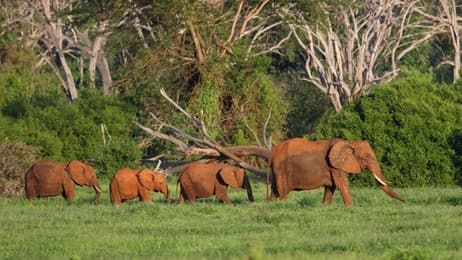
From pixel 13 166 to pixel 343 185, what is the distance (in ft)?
28.6

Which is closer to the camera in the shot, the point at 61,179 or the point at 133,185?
the point at 133,185

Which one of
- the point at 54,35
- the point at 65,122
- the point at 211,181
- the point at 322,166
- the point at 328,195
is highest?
the point at 54,35

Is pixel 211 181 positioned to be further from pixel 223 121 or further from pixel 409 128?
pixel 223 121

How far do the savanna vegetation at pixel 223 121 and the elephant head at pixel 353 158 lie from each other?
0.59 m

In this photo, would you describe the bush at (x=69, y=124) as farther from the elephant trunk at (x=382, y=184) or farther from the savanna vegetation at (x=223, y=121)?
the elephant trunk at (x=382, y=184)

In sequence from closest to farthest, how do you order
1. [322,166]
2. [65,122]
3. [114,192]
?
1. [322,166]
2. [114,192]
3. [65,122]

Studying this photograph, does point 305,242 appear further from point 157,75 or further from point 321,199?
point 157,75

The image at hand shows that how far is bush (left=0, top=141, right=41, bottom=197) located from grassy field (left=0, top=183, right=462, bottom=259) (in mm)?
4324

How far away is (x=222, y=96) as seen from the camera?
33.9 metres

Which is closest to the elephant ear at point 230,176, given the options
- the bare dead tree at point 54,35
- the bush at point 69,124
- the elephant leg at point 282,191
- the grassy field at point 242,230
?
the grassy field at point 242,230

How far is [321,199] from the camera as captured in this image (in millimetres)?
23266

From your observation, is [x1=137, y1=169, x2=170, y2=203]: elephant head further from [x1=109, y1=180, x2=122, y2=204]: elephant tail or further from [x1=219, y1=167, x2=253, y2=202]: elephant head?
[x1=219, y1=167, x2=253, y2=202]: elephant head

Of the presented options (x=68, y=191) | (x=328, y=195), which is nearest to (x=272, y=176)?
(x=328, y=195)

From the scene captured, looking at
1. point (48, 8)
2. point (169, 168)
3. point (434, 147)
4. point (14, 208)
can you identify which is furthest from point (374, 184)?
point (48, 8)
